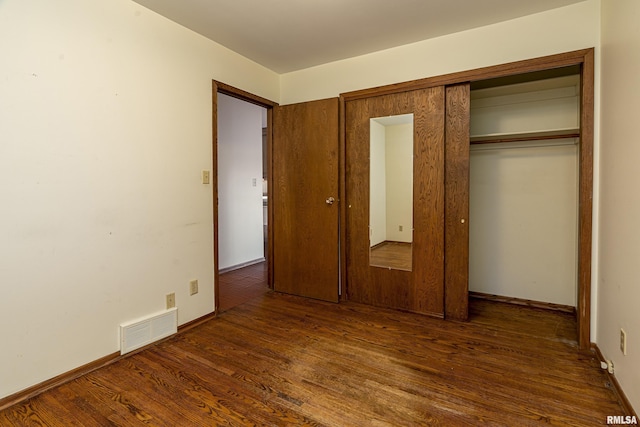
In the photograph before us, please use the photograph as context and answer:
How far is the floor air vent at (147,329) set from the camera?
83.8 inches

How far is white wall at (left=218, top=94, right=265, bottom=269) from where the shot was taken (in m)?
4.34

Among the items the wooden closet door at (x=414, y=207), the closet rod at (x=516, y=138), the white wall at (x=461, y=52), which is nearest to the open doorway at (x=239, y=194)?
the white wall at (x=461, y=52)

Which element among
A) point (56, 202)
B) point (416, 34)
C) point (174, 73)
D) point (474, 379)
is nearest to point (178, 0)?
point (174, 73)

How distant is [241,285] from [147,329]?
152cm

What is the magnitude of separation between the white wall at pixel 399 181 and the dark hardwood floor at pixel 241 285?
162 centimetres

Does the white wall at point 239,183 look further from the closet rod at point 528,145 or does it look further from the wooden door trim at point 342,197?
the closet rod at point 528,145

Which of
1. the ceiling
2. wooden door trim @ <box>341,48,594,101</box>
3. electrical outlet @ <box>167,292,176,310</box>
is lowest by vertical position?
electrical outlet @ <box>167,292,176,310</box>

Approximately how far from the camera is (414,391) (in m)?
1.74

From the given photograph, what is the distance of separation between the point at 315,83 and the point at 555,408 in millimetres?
3132

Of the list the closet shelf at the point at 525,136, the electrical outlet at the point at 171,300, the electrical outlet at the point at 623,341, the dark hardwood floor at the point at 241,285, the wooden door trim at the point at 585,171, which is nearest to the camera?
the electrical outlet at the point at 623,341

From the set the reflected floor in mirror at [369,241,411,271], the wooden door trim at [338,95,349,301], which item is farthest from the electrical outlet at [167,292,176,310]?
the reflected floor in mirror at [369,241,411,271]

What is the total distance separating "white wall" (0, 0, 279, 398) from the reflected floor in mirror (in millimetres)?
1587

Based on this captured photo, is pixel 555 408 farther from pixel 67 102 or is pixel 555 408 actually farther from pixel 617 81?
pixel 67 102

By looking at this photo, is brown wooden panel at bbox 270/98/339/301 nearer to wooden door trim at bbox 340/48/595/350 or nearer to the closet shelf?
the closet shelf
